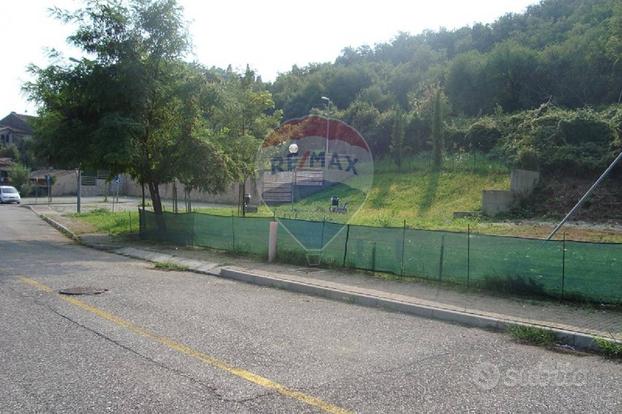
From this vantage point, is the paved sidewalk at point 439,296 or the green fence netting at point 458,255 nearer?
the paved sidewalk at point 439,296

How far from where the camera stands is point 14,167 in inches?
2724

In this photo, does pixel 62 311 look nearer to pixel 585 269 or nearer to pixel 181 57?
pixel 585 269

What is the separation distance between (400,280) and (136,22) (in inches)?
587

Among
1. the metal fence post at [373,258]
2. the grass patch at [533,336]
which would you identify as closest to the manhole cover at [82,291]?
the metal fence post at [373,258]

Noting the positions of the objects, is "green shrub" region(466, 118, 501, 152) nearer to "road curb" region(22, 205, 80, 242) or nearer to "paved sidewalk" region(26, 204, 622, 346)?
"road curb" region(22, 205, 80, 242)

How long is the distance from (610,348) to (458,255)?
406 centimetres

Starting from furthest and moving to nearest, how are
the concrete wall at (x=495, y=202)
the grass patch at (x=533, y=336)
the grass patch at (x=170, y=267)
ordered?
the concrete wall at (x=495, y=202) → the grass patch at (x=170, y=267) → the grass patch at (x=533, y=336)

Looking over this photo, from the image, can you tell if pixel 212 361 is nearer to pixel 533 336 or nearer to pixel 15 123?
pixel 533 336

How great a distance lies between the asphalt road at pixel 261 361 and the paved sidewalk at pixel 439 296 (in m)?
0.81

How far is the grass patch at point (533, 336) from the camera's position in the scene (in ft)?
24.4

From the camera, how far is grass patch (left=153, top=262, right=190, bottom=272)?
45.7 feet

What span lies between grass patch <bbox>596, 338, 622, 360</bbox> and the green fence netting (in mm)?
2136

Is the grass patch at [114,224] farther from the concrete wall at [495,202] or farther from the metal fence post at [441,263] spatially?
the concrete wall at [495,202]

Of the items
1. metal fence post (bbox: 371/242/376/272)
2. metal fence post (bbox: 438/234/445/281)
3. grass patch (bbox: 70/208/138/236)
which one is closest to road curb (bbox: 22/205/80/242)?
grass patch (bbox: 70/208/138/236)
